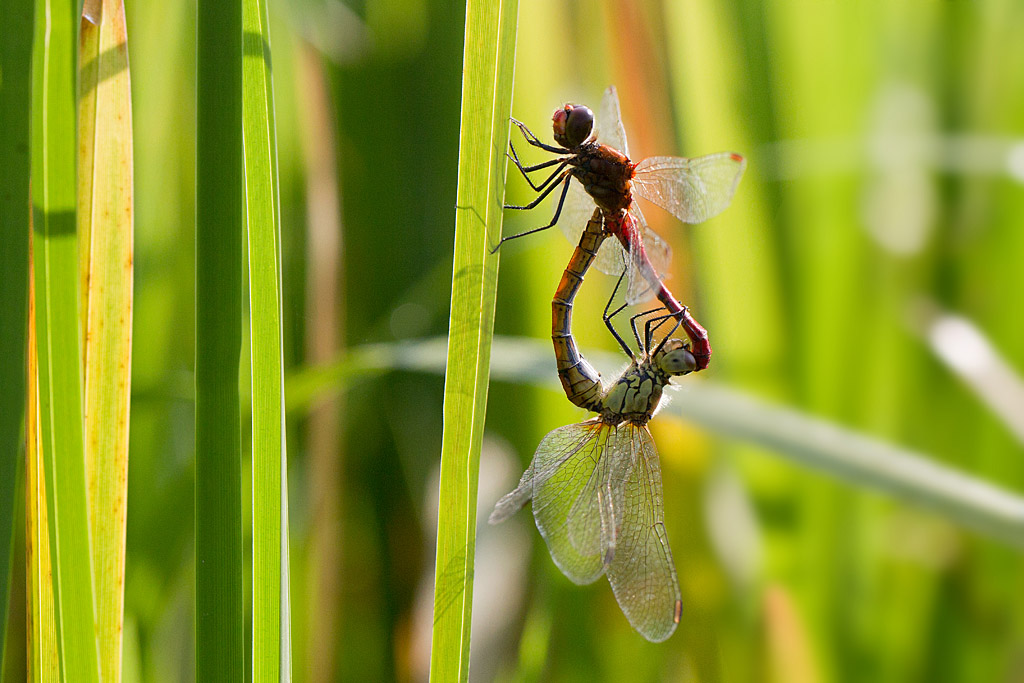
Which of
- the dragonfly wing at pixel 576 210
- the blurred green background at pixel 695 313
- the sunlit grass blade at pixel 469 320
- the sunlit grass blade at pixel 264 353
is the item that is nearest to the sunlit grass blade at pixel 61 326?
the sunlit grass blade at pixel 264 353

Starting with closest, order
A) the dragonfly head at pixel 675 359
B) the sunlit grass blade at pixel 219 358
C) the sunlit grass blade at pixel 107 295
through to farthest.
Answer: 1. the sunlit grass blade at pixel 219 358
2. the sunlit grass blade at pixel 107 295
3. the dragonfly head at pixel 675 359

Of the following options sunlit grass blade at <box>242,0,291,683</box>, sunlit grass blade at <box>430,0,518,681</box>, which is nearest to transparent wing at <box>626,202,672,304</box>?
sunlit grass blade at <box>430,0,518,681</box>

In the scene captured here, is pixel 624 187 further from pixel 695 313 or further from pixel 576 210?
pixel 695 313

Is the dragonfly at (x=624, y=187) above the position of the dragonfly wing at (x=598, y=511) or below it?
above

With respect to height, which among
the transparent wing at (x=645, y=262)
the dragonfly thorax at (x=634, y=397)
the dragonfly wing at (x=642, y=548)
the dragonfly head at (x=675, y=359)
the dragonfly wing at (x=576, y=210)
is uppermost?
the dragonfly wing at (x=576, y=210)

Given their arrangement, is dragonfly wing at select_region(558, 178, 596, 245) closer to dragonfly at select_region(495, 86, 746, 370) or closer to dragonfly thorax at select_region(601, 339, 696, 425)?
dragonfly at select_region(495, 86, 746, 370)

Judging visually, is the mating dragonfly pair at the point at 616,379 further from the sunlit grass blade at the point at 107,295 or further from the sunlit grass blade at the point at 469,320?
the sunlit grass blade at the point at 107,295

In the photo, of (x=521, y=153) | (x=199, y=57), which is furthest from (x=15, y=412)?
(x=521, y=153)

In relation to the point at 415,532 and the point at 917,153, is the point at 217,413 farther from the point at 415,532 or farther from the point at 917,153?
the point at 917,153

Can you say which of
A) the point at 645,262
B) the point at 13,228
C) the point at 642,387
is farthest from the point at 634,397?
the point at 13,228
